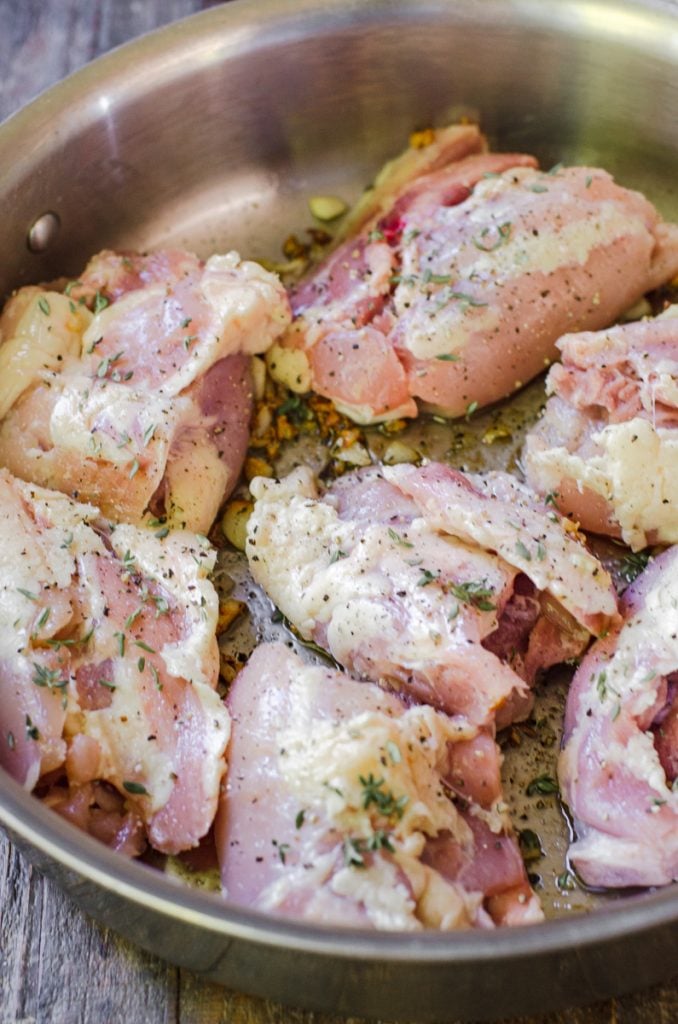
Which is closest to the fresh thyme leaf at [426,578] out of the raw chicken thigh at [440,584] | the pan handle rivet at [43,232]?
the raw chicken thigh at [440,584]

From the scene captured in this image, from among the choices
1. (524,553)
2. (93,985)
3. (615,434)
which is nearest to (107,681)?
(93,985)

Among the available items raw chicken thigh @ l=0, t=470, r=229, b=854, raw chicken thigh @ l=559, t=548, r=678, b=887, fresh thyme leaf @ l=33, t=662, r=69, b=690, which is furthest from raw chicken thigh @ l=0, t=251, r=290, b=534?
raw chicken thigh @ l=559, t=548, r=678, b=887

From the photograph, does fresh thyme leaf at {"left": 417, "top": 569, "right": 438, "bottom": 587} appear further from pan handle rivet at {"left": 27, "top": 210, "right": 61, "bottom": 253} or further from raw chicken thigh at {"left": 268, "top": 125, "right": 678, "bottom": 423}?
pan handle rivet at {"left": 27, "top": 210, "right": 61, "bottom": 253}

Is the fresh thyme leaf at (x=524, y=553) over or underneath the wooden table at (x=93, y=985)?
over

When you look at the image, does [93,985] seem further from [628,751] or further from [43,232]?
[43,232]

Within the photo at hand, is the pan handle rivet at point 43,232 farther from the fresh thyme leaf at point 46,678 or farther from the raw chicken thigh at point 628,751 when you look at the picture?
the raw chicken thigh at point 628,751
